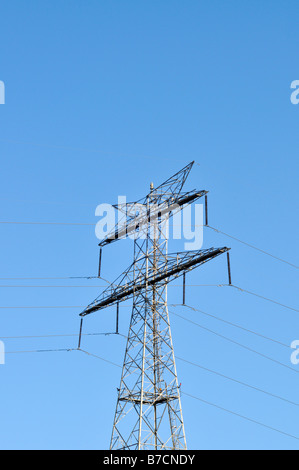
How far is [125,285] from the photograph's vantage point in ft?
158

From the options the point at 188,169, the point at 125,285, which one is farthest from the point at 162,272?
the point at 188,169

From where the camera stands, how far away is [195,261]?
43781 millimetres

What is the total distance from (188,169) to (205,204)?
12.6 ft
